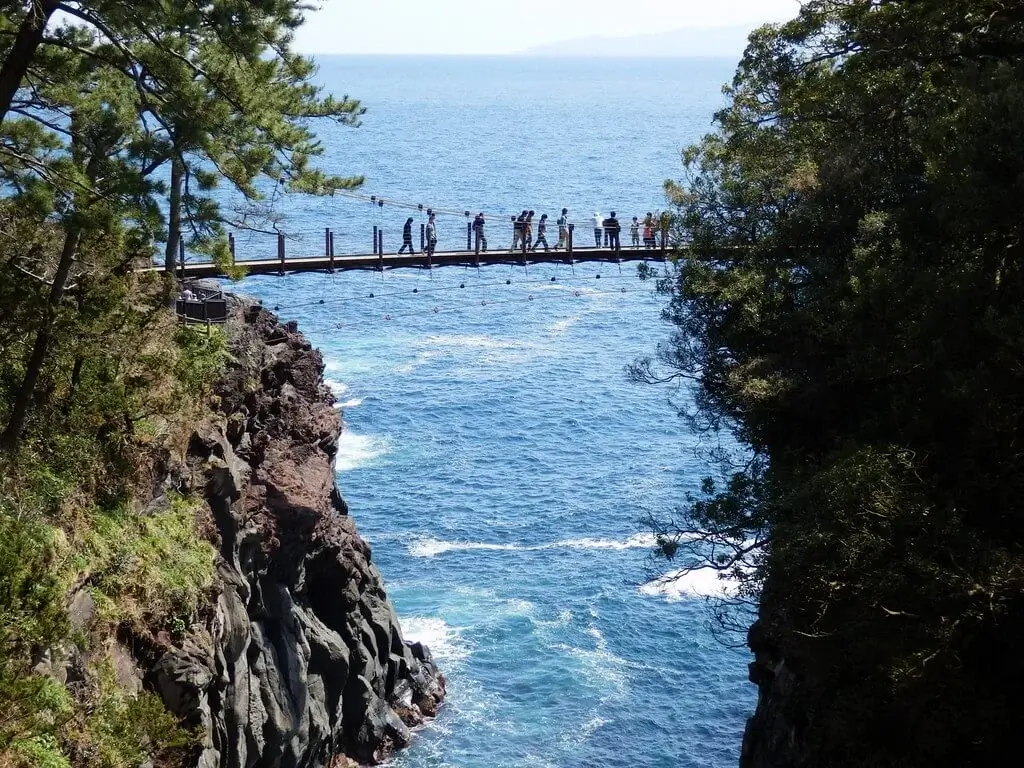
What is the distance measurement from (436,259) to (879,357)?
22.2m

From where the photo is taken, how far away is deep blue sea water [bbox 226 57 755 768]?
110 ft

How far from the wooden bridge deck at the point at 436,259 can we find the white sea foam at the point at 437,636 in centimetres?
1155

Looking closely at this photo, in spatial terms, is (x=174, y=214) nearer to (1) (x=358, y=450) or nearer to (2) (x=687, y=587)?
(2) (x=687, y=587)

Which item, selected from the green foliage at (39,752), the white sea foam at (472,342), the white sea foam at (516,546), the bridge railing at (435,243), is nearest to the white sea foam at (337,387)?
the bridge railing at (435,243)

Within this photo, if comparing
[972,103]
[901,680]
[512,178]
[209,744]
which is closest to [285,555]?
[209,744]

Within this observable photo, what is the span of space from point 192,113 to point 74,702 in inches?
299

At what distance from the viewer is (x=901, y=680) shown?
14359mm

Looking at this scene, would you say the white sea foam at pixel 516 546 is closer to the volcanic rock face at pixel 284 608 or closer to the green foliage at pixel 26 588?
the volcanic rock face at pixel 284 608

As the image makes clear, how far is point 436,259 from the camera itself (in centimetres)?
3766

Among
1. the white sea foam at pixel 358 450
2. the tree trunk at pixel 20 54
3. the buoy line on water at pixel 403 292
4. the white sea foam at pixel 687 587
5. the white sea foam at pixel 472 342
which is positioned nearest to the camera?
the tree trunk at pixel 20 54

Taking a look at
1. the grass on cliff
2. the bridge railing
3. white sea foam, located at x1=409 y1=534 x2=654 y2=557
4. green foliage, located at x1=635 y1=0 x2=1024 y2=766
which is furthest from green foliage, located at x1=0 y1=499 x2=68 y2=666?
white sea foam, located at x1=409 y1=534 x2=654 y2=557

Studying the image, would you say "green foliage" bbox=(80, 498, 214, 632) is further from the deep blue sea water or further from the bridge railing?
the deep blue sea water

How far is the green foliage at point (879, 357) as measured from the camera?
14.7 m

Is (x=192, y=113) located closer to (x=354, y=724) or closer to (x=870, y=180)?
(x=870, y=180)
